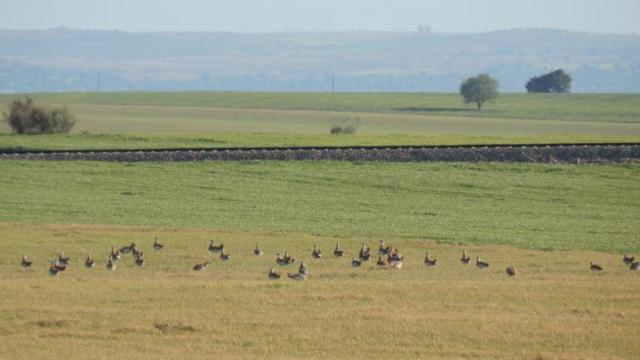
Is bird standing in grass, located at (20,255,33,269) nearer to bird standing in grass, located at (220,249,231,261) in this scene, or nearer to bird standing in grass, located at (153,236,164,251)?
bird standing in grass, located at (153,236,164,251)

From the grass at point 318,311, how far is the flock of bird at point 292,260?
0.30m

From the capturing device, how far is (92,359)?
22906 mm

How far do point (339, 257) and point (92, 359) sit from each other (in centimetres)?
1641

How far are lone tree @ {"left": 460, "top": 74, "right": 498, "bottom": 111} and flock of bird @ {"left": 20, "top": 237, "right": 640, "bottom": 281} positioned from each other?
5026 inches

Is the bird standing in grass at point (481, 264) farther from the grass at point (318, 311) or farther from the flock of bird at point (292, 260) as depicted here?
the grass at point (318, 311)

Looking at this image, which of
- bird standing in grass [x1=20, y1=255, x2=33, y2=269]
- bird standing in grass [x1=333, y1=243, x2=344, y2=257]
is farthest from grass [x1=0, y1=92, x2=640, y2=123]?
bird standing in grass [x1=20, y1=255, x2=33, y2=269]

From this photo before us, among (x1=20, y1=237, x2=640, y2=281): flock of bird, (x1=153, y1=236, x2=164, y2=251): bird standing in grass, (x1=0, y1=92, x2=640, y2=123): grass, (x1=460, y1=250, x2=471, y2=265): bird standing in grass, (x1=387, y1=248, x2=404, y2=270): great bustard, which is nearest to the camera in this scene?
(x1=20, y1=237, x2=640, y2=281): flock of bird

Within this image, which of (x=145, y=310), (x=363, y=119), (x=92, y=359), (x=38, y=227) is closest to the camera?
(x=92, y=359)

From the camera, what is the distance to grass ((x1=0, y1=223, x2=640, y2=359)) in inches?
961

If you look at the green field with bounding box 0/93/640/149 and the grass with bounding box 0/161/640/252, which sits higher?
the green field with bounding box 0/93/640/149

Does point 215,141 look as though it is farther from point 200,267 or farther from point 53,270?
point 53,270

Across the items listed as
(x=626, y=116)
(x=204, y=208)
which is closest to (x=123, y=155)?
(x=204, y=208)

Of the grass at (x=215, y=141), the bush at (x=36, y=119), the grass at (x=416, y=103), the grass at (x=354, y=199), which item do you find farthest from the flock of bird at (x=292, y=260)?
the grass at (x=416, y=103)

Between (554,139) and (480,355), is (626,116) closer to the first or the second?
(554,139)
